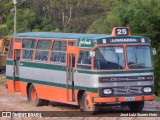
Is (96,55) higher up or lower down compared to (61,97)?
higher up

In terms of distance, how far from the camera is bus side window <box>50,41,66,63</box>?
707 inches

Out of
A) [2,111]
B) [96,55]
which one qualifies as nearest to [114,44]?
[96,55]

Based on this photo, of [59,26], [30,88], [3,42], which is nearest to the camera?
[30,88]

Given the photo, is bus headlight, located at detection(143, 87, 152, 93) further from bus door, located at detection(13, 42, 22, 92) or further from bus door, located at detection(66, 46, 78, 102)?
bus door, located at detection(13, 42, 22, 92)

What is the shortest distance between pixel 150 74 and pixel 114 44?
4.66 feet

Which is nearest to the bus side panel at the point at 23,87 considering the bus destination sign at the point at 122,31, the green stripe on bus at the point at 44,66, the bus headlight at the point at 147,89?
the green stripe on bus at the point at 44,66

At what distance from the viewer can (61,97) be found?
17969mm

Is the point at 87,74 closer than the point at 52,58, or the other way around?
the point at 87,74

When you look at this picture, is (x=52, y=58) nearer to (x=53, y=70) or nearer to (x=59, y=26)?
(x=53, y=70)

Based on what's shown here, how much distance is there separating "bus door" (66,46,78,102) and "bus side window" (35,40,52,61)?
1707 millimetres

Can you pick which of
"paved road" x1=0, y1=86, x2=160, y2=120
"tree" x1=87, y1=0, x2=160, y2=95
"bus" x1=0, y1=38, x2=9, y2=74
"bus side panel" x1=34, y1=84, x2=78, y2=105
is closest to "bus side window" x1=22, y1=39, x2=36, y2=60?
"bus side panel" x1=34, y1=84, x2=78, y2=105

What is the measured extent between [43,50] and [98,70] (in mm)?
4056

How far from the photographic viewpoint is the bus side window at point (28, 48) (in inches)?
790

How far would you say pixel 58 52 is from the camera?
1834 centimetres
